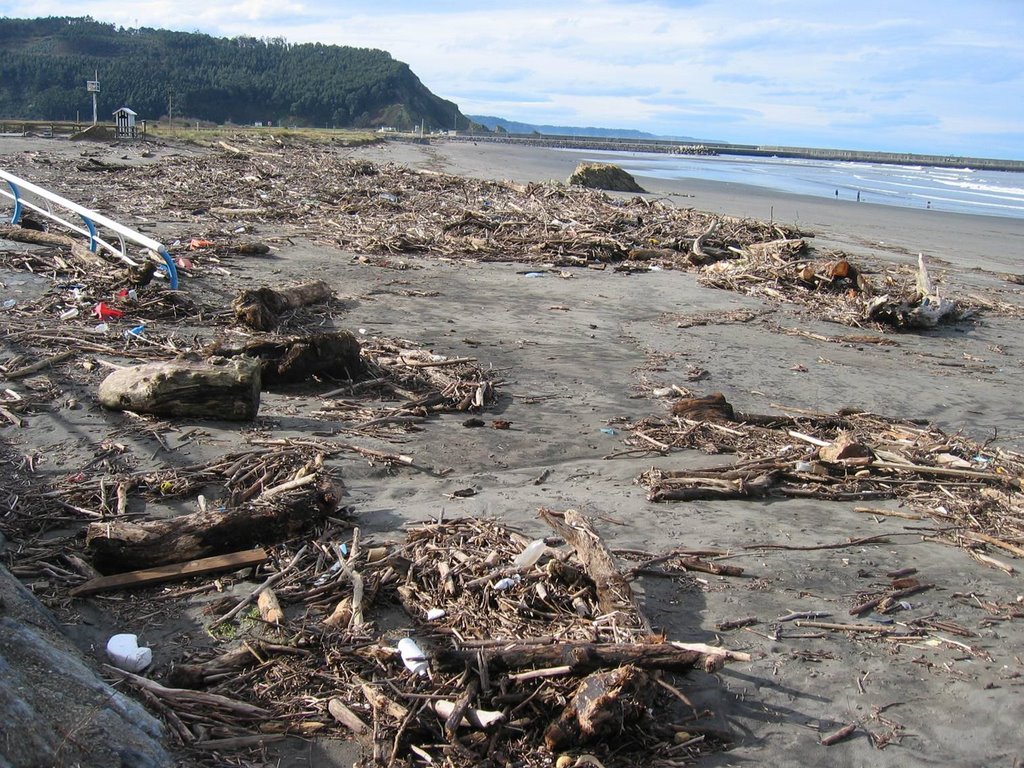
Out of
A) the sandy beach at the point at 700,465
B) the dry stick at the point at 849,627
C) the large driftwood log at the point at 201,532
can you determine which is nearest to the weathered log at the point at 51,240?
the sandy beach at the point at 700,465

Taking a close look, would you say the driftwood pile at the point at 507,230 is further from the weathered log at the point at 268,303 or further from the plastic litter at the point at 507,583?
the plastic litter at the point at 507,583

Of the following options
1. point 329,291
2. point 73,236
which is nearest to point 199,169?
point 73,236

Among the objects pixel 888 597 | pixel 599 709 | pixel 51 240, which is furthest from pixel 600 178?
pixel 599 709

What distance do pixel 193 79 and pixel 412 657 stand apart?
174568 mm

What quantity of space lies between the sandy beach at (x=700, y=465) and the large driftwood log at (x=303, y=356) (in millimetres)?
265

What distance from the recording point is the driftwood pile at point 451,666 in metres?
3.14

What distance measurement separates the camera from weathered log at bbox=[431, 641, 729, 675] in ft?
10.9

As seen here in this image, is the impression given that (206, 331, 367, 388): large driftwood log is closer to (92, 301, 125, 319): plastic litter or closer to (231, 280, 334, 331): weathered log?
(231, 280, 334, 331): weathered log

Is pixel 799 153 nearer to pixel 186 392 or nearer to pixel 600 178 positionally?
pixel 600 178

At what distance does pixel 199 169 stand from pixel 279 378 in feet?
67.2

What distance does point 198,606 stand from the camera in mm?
3988

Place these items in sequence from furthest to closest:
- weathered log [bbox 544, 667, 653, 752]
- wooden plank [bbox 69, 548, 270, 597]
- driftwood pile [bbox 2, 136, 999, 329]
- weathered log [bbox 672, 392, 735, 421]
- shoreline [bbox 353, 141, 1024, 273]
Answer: shoreline [bbox 353, 141, 1024, 273]
driftwood pile [bbox 2, 136, 999, 329]
weathered log [bbox 672, 392, 735, 421]
wooden plank [bbox 69, 548, 270, 597]
weathered log [bbox 544, 667, 653, 752]

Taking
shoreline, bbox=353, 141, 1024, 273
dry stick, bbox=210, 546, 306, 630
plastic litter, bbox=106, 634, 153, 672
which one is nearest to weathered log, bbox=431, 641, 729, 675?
dry stick, bbox=210, 546, 306, 630

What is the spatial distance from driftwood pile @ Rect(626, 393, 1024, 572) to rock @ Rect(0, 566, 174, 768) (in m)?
3.53
